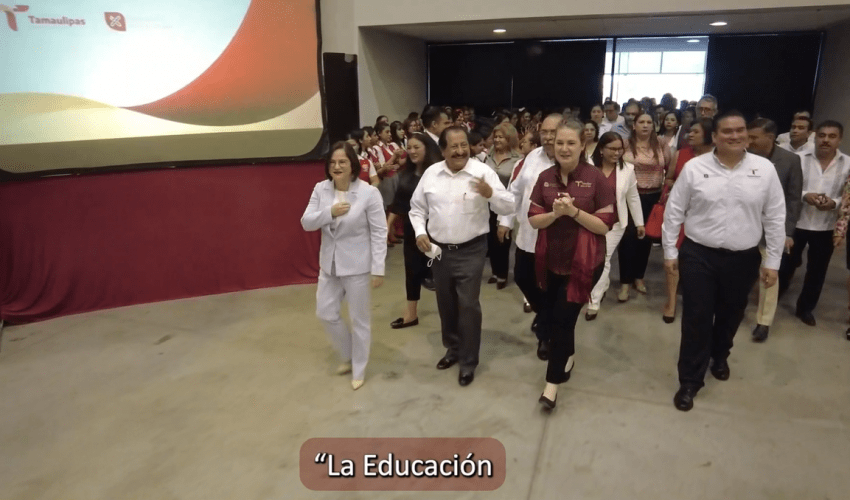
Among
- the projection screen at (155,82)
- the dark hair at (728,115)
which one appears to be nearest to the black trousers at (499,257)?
the projection screen at (155,82)

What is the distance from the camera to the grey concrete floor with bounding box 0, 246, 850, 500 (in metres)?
2.73

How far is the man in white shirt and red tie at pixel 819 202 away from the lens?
418 centimetres

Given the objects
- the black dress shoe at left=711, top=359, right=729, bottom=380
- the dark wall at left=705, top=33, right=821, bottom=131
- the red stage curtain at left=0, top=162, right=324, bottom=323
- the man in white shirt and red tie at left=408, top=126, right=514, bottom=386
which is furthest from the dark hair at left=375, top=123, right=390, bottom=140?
the dark wall at left=705, top=33, right=821, bottom=131

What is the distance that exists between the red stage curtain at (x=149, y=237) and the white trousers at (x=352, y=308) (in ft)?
7.41

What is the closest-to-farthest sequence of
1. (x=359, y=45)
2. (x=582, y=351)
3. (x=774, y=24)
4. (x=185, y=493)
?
(x=185, y=493) < (x=582, y=351) < (x=359, y=45) < (x=774, y=24)

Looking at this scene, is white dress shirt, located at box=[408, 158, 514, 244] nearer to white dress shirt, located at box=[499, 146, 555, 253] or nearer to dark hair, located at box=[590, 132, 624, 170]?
white dress shirt, located at box=[499, 146, 555, 253]

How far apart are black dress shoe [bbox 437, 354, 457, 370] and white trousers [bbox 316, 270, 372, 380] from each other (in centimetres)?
53

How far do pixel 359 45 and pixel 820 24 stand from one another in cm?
714

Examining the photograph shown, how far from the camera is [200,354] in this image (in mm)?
4152

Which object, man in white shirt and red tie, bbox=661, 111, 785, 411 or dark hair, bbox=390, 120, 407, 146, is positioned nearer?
man in white shirt and red tie, bbox=661, 111, 785, 411

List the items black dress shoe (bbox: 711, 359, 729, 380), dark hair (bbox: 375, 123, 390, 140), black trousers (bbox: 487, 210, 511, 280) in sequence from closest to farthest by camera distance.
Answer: black dress shoe (bbox: 711, 359, 729, 380) < black trousers (bbox: 487, 210, 511, 280) < dark hair (bbox: 375, 123, 390, 140)

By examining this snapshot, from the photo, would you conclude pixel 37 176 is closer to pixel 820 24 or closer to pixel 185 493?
pixel 185 493

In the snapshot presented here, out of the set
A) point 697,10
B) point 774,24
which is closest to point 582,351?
point 697,10

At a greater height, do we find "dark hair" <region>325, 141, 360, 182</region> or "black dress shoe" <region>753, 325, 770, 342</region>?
"dark hair" <region>325, 141, 360, 182</region>
